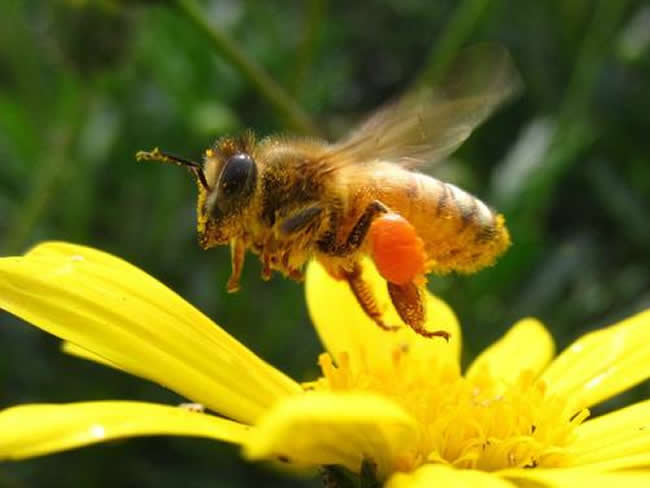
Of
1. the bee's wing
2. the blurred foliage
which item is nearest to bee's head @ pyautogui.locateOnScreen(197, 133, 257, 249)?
the bee's wing

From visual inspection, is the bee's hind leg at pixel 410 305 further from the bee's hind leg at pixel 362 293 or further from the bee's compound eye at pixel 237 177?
the bee's compound eye at pixel 237 177

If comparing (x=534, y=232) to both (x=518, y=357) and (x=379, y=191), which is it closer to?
(x=518, y=357)

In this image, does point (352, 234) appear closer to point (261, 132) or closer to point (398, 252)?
point (398, 252)

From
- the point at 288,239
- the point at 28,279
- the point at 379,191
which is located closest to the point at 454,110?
the point at 379,191

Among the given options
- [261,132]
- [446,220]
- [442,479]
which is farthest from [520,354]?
[261,132]

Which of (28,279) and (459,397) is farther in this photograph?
(459,397)
